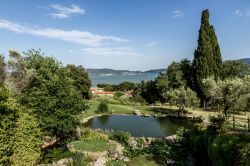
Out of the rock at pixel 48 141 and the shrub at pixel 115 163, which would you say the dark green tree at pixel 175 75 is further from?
the shrub at pixel 115 163

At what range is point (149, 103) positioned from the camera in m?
52.5

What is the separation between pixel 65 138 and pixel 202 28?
30.3 m

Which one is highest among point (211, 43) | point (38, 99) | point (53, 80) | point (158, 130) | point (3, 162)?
point (211, 43)

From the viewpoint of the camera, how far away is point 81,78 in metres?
49.0

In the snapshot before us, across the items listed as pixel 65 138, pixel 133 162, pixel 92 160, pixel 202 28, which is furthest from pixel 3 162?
pixel 202 28

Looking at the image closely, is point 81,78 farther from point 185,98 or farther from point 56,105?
point 56,105

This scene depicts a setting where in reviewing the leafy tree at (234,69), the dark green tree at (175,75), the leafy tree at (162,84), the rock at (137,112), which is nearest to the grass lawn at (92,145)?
the rock at (137,112)

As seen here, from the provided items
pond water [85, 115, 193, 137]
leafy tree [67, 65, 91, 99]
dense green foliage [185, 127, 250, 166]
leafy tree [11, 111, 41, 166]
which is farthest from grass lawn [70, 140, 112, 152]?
leafy tree [67, 65, 91, 99]

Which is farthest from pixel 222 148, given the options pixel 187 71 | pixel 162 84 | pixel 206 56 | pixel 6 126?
pixel 187 71

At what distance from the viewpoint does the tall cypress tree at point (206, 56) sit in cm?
4317

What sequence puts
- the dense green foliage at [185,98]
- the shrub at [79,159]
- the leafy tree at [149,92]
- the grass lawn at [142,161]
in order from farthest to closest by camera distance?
the leafy tree at [149,92] → the dense green foliage at [185,98] → the grass lawn at [142,161] → the shrub at [79,159]

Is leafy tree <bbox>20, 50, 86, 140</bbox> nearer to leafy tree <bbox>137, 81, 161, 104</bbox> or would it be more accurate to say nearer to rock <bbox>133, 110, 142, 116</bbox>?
rock <bbox>133, 110, 142, 116</bbox>

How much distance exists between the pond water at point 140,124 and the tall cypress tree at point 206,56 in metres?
11.3

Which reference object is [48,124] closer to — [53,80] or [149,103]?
[53,80]
